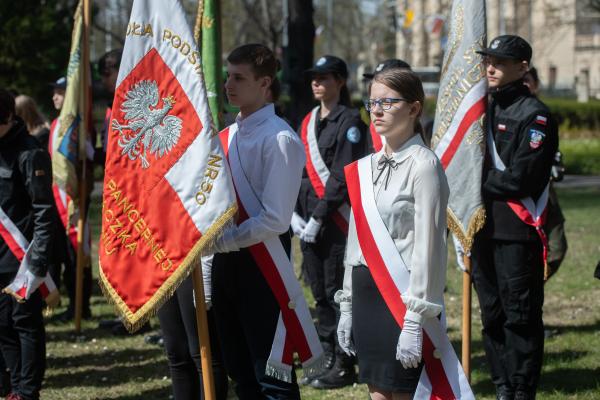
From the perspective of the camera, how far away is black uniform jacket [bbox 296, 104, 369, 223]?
6711 mm

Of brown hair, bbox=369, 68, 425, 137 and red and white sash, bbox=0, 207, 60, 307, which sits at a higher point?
brown hair, bbox=369, 68, 425, 137

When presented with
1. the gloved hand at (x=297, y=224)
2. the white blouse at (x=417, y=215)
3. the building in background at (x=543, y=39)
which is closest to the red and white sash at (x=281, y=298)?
the white blouse at (x=417, y=215)

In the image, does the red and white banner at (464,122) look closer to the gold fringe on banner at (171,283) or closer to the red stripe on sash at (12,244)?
the gold fringe on banner at (171,283)

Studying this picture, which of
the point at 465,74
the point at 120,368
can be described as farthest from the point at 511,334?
the point at 120,368

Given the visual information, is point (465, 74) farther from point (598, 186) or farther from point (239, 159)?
point (598, 186)

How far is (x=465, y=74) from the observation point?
596 cm

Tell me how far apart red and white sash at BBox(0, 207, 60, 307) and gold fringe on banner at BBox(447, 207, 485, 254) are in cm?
257

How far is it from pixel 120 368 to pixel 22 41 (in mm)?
13366

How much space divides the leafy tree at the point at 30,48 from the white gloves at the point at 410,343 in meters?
16.0

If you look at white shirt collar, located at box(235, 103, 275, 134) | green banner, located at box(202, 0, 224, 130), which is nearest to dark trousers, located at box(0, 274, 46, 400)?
green banner, located at box(202, 0, 224, 130)

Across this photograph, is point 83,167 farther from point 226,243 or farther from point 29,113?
point 226,243

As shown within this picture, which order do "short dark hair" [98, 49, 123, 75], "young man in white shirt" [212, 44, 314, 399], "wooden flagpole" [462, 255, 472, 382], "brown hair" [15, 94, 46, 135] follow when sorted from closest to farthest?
"young man in white shirt" [212, 44, 314, 399]
"wooden flagpole" [462, 255, 472, 382]
"short dark hair" [98, 49, 123, 75]
"brown hair" [15, 94, 46, 135]

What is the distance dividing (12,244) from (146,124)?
6.55 ft

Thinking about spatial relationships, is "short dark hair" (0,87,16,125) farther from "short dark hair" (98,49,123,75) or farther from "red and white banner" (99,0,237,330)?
"short dark hair" (98,49,123,75)
